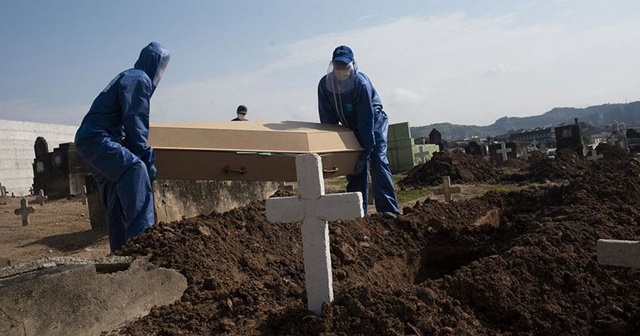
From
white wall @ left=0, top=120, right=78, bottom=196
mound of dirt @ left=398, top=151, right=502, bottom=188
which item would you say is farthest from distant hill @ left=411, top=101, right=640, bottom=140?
mound of dirt @ left=398, top=151, right=502, bottom=188

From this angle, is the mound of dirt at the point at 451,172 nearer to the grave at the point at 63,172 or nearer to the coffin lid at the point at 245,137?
the grave at the point at 63,172

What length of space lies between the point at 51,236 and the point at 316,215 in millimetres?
A: 6917

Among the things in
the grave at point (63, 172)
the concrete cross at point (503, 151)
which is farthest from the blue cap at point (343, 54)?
the concrete cross at point (503, 151)

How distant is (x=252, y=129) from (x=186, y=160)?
0.66m

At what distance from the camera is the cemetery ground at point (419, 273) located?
120 inches

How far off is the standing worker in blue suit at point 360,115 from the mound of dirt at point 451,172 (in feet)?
26.5

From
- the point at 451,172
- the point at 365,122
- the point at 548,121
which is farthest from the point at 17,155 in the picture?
the point at 548,121

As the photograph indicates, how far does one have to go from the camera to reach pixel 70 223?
1067 centimetres

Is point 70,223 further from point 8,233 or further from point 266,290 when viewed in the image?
point 266,290

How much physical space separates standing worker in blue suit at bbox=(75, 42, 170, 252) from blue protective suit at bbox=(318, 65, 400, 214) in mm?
1882

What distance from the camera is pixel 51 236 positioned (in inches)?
357

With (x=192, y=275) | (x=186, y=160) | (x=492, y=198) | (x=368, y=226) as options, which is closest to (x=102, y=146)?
(x=186, y=160)

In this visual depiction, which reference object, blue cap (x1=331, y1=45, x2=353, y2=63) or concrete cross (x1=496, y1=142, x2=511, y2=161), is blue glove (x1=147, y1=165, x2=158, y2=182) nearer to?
blue cap (x1=331, y1=45, x2=353, y2=63)

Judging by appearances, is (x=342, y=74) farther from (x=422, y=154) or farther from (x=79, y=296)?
(x=422, y=154)
